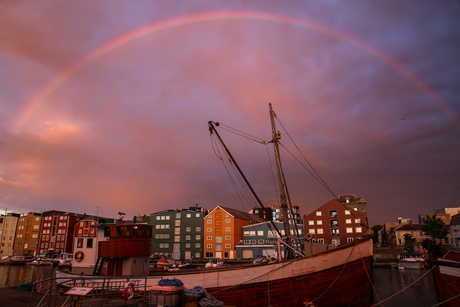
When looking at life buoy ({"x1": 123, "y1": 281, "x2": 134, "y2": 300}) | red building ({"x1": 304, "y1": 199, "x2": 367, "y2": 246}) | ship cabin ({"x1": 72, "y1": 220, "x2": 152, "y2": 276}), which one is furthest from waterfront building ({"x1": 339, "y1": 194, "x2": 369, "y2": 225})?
life buoy ({"x1": 123, "y1": 281, "x2": 134, "y2": 300})

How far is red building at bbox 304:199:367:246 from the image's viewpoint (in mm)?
73250

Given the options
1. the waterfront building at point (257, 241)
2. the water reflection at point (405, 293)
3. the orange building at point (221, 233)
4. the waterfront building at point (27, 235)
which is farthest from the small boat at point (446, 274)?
the waterfront building at point (27, 235)

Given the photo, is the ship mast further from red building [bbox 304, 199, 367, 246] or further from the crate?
red building [bbox 304, 199, 367, 246]

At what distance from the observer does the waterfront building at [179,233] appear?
71.4m

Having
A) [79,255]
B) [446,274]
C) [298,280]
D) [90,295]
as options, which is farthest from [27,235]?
[446,274]

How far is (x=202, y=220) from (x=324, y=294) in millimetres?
54888

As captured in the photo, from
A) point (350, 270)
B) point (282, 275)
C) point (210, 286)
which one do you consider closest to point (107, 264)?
point (210, 286)

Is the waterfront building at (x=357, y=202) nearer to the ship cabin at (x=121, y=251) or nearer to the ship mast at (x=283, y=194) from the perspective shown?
the ship mast at (x=283, y=194)

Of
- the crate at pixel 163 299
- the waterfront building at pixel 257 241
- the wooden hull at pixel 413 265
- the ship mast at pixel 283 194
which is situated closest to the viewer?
the crate at pixel 163 299

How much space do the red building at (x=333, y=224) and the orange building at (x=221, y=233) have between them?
70.1 feet

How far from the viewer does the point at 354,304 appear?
21.0m

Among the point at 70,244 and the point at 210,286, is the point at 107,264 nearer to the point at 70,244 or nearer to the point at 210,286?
the point at 210,286

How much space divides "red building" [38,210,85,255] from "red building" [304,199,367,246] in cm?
7542

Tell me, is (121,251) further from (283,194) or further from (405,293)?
(405,293)
